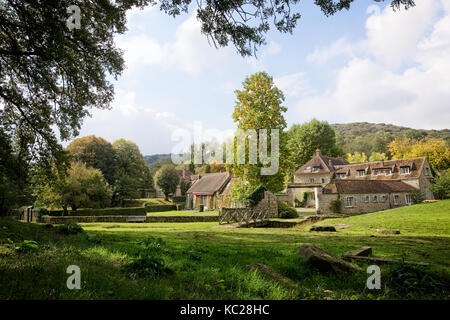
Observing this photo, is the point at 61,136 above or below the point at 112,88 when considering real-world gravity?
below

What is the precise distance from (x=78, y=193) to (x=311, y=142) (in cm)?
4872

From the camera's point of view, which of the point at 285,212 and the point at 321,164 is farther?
the point at 321,164

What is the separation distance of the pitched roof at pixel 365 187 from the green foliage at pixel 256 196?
404 inches

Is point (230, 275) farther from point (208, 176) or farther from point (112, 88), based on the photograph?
point (208, 176)

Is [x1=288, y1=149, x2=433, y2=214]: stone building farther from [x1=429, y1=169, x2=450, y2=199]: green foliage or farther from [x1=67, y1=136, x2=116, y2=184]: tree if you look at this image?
[x1=67, y1=136, x2=116, y2=184]: tree

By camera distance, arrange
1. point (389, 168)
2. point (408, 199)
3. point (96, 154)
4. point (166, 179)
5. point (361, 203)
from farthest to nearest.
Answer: point (166, 179) → point (96, 154) → point (389, 168) → point (408, 199) → point (361, 203)

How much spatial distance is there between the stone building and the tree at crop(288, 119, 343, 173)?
854 cm

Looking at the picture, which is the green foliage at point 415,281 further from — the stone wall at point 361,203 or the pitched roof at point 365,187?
the pitched roof at point 365,187

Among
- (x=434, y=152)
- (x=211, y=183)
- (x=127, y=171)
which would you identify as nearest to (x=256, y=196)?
(x=211, y=183)

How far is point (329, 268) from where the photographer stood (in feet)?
17.4

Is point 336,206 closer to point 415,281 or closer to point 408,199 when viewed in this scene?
point 408,199

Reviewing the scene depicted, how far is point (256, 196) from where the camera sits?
24750 millimetres
